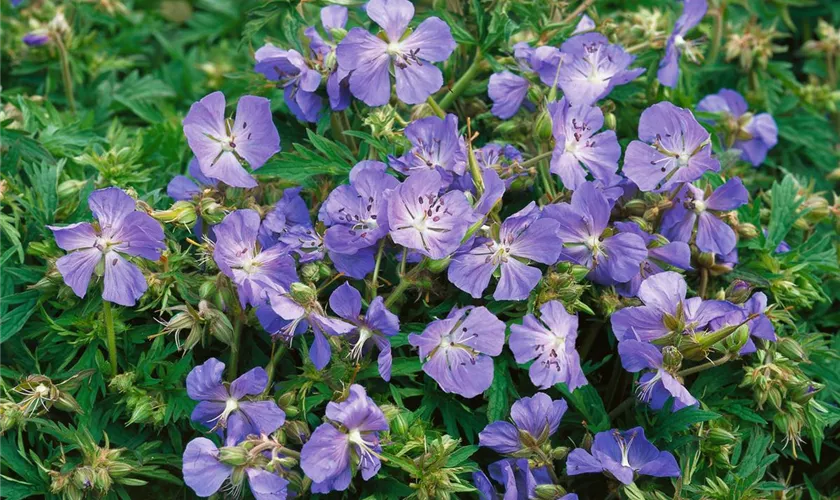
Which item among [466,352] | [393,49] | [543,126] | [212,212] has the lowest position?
[466,352]

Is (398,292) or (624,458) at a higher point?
(398,292)

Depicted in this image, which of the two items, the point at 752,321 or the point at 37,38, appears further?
the point at 37,38

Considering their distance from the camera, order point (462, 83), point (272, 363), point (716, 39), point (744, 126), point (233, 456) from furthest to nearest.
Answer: point (716, 39) → point (744, 126) → point (462, 83) → point (272, 363) → point (233, 456)

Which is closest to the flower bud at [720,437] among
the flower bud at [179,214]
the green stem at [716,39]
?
the flower bud at [179,214]

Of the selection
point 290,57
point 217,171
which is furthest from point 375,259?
point 290,57

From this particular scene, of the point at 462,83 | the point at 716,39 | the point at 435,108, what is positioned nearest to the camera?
the point at 435,108

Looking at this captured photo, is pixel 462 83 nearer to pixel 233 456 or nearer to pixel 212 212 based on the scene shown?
pixel 212 212

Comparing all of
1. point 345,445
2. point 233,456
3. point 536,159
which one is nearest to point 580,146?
point 536,159

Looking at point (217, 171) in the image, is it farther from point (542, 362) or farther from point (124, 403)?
point (542, 362)
